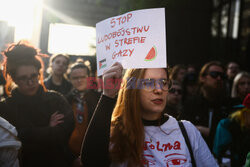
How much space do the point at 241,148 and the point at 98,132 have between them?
1.60 m

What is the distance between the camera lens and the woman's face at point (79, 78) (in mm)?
Answer: 3825

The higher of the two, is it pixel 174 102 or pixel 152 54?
pixel 152 54

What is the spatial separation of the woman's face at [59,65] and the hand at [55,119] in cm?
198

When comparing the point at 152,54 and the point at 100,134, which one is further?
the point at 152,54

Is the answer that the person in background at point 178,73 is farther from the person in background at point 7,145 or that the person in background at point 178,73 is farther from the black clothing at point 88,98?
the person in background at point 7,145

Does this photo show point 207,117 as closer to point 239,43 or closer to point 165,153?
point 165,153

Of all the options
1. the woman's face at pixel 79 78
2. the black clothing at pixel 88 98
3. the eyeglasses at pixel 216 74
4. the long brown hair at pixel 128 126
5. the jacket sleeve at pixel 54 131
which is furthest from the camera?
the woman's face at pixel 79 78

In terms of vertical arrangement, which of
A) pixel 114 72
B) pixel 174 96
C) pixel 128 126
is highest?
pixel 114 72

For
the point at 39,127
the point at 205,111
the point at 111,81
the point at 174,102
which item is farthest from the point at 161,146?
the point at 205,111

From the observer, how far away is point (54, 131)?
2.38 m

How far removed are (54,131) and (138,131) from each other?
42.1 inches

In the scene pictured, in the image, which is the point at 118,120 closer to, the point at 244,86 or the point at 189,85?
the point at 244,86

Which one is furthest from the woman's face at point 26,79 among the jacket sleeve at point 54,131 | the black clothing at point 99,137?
the black clothing at point 99,137

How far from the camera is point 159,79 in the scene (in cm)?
179
